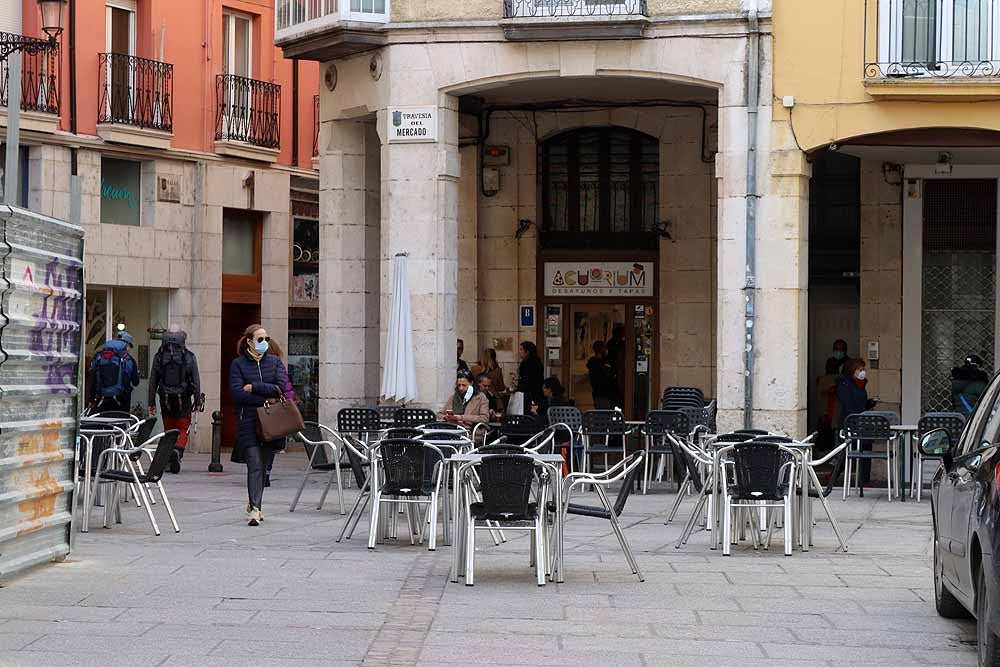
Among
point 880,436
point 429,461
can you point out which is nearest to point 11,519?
point 429,461

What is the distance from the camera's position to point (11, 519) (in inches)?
427

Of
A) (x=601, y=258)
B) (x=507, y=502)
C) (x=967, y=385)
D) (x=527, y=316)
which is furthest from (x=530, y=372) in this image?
(x=507, y=502)

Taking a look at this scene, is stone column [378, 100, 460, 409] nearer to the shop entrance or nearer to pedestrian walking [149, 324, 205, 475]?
pedestrian walking [149, 324, 205, 475]

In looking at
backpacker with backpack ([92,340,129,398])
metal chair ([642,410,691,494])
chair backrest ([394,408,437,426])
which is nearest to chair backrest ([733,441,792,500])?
metal chair ([642,410,691,494])

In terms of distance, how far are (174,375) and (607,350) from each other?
22.4 feet

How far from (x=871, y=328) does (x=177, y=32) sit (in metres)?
11.9

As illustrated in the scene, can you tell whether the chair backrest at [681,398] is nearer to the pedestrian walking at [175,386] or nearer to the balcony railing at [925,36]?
the balcony railing at [925,36]

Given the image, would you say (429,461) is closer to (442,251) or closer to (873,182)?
(442,251)

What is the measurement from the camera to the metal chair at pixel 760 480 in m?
13.2

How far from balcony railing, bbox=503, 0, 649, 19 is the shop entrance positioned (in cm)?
597

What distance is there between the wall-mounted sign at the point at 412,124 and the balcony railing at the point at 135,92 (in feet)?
Result: 21.2

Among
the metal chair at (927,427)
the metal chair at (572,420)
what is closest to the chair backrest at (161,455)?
the metal chair at (572,420)

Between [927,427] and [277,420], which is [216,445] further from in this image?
A: [927,427]

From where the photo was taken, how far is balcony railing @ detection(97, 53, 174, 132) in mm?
25969
